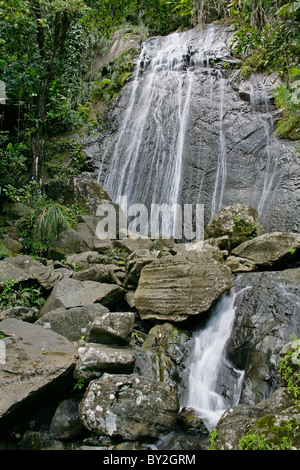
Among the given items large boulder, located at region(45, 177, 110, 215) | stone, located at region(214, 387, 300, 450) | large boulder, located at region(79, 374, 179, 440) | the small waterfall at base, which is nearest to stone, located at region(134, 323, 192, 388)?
the small waterfall at base

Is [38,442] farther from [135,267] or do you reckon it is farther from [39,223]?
[39,223]

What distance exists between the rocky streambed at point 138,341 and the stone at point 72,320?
0.01 meters

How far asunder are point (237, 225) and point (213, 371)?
11.8ft

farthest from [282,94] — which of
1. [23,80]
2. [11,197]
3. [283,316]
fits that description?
[23,80]

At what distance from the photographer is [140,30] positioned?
16922mm

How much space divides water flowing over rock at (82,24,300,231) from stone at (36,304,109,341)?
213 inches

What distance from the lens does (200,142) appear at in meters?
10.7

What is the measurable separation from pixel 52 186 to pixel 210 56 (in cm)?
839

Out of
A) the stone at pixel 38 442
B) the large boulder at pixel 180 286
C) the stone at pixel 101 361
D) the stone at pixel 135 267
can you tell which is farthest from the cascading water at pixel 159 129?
the stone at pixel 38 442

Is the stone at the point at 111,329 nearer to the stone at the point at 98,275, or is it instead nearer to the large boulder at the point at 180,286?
the large boulder at the point at 180,286

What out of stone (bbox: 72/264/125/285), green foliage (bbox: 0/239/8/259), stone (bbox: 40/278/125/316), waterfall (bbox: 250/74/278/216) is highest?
waterfall (bbox: 250/74/278/216)

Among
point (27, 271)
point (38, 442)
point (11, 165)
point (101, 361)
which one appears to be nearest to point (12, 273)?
point (27, 271)

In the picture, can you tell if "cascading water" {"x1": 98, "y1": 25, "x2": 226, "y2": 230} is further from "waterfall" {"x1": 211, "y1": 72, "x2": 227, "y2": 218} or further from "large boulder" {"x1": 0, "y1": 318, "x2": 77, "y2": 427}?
"large boulder" {"x1": 0, "y1": 318, "x2": 77, "y2": 427}

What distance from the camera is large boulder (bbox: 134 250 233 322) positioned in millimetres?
5020
